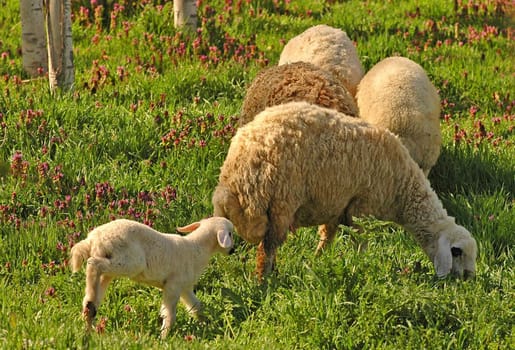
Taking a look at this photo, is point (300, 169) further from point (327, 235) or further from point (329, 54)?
point (329, 54)

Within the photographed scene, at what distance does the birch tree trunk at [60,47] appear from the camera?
869 cm

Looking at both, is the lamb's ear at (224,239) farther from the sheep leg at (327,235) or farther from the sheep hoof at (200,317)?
the sheep leg at (327,235)

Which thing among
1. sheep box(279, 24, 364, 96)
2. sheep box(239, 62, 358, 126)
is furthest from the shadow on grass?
sheep box(239, 62, 358, 126)

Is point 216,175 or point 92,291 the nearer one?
point 92,291

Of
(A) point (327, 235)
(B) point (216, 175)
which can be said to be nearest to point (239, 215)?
(A) point (327, 235)

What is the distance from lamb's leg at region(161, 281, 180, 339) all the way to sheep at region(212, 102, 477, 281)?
34.2 inches

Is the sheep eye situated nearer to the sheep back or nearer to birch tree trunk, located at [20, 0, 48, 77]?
the sheep back

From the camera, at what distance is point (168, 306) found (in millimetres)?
5672

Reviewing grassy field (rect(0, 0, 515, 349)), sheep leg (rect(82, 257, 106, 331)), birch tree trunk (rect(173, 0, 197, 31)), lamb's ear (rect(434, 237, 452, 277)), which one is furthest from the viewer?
birch tree trunk (rect(173, 0, 197, 31))

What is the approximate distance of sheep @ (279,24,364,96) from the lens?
8859mm

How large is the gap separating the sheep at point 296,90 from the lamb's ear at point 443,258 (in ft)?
4.35

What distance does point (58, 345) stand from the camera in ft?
15.9

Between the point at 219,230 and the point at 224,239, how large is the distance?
0.28 ft

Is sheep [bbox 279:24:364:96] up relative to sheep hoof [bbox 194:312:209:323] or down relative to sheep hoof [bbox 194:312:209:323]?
up
